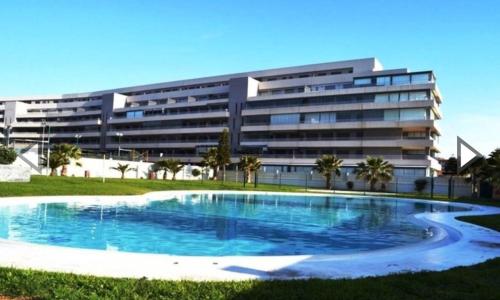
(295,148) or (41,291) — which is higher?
(295,148)

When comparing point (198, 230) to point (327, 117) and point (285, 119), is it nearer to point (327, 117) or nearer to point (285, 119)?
point (327, 117)

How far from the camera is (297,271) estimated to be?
30.9 ft

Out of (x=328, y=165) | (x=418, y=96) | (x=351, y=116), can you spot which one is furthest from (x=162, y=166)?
(x=418, y=96)

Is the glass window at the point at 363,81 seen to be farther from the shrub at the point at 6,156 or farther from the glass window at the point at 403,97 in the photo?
the shrub at the point at 6,156

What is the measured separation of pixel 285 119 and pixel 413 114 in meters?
22.5

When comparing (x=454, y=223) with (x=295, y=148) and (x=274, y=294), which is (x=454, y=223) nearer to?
(x=274, y=294)

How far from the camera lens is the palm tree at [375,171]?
6378 cm

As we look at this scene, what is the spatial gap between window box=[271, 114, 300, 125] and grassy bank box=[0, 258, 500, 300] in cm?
7463

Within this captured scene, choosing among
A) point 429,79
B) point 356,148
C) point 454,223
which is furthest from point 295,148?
point 454,223

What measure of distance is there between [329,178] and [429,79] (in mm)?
21636

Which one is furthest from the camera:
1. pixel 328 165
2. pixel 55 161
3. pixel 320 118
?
pixel 320 118

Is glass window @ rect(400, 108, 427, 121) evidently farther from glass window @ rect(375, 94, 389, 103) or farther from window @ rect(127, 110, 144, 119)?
window @ rect(127, 110, 144, 119)

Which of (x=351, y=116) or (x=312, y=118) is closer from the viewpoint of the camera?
(x=351, y=116)

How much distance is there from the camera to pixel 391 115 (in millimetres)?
72875
